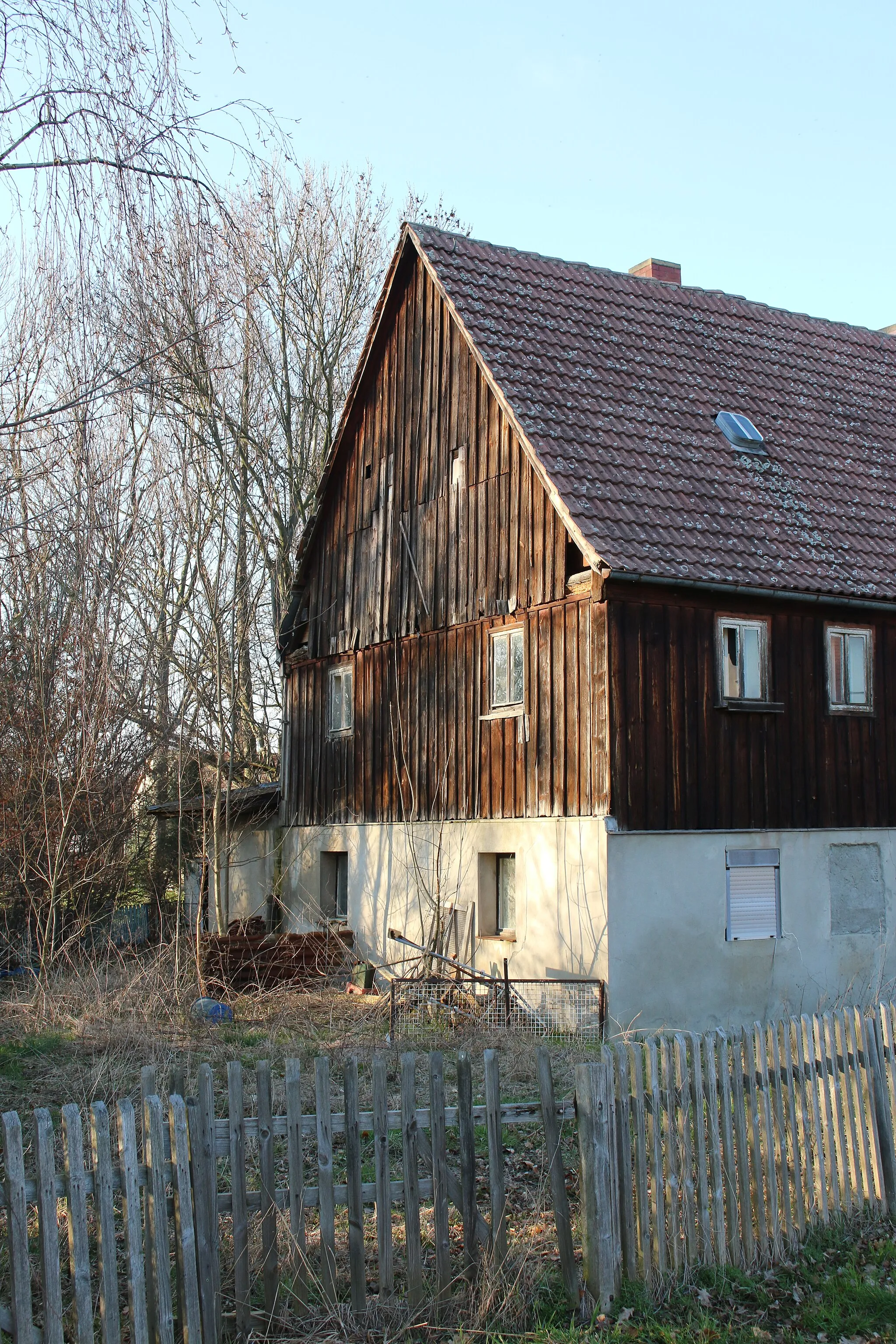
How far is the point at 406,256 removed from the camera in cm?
1770

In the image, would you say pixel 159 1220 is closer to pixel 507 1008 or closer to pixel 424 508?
pixel 507 1008

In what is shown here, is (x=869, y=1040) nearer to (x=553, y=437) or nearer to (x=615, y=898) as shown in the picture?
(x=615, y=898)

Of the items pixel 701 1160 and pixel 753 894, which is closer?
pixel 701 1160

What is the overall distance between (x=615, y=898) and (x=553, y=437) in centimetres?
545

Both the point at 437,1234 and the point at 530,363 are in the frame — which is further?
the point at 530,363

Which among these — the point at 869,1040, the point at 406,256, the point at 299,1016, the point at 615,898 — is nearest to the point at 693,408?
the point at 406,256

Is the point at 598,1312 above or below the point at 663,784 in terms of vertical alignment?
below

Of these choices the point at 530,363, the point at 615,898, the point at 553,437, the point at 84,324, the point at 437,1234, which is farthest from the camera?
the point at 530,363

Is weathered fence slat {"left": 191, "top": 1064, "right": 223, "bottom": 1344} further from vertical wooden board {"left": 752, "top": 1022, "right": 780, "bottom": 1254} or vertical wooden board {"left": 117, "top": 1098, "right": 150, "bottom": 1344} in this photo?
vertical wooden board {"left": 752, "top": 1022, "right": 780, "bottom": 1254}

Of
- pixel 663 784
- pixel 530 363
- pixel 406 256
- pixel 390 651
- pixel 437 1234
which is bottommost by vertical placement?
pixel 437 1234

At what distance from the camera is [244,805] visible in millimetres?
21469

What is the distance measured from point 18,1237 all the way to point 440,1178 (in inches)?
79.1

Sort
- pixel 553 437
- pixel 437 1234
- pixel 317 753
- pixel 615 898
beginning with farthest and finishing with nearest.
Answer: pixel 317 753, pixel 553 437, pixel 615 898, pixel 437 1234

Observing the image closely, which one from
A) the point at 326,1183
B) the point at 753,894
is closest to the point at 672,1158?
the point at 326,1183
